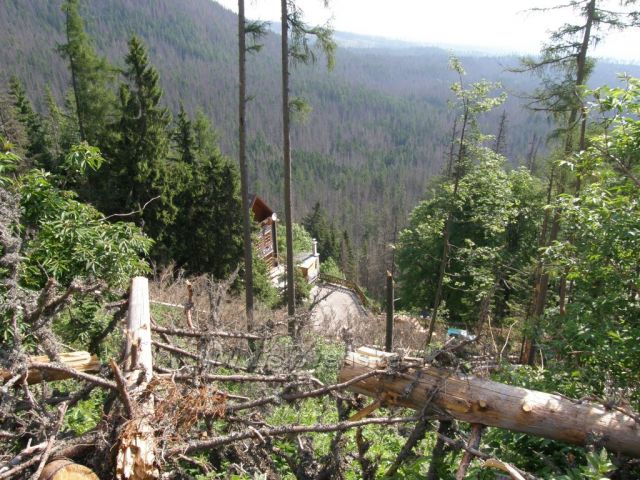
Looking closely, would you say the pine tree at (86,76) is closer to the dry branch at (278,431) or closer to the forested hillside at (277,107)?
the dry branch at (278,431)

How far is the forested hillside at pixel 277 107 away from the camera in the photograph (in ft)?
321

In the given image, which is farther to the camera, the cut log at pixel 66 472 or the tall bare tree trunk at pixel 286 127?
the tall bare tree trunk at pixel 286 127

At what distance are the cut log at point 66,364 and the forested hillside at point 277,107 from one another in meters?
52.2

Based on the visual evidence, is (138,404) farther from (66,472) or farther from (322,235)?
(322,235)

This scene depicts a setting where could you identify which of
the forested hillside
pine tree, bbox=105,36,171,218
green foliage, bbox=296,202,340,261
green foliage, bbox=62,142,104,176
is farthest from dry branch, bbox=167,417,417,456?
the forested hillside

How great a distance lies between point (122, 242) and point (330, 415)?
378cm

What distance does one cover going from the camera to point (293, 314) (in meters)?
10.1

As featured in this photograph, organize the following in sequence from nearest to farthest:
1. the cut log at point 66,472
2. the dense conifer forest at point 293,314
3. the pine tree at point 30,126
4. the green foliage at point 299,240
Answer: the cut log at point 66,472 < the dense conifer forest at point 293,314 < the pine tree at point 30,126 < the green foliage at point 299,240

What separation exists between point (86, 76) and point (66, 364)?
2253cm

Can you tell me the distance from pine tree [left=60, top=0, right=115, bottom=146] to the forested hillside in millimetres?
38023

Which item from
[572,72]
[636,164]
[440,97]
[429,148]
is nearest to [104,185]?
[572,72]

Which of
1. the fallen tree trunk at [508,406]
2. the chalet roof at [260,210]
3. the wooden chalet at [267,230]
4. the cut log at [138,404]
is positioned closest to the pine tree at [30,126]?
the chalet roof at [260,210]

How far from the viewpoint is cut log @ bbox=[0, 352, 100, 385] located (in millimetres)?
4139

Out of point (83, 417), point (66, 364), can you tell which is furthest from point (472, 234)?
point (66, 364)
